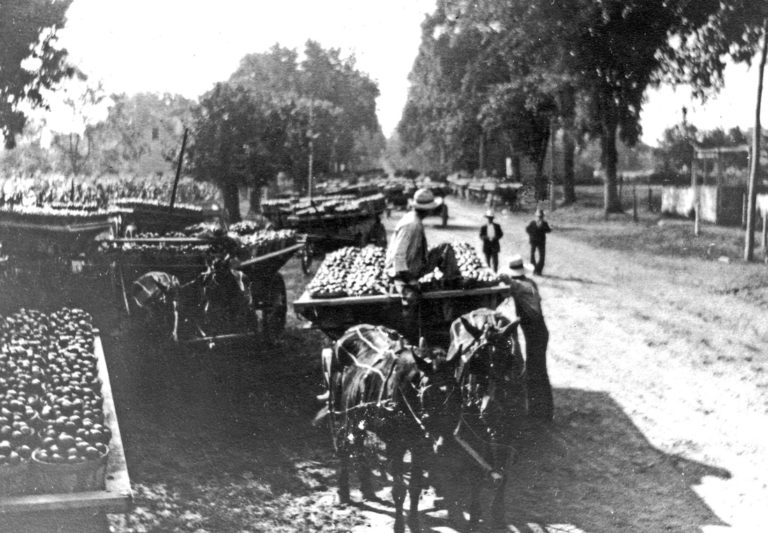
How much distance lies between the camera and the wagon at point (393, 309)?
8.60 metres

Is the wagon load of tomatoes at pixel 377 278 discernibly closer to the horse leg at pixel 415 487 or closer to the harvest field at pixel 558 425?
the harvest field at pixel 558 425

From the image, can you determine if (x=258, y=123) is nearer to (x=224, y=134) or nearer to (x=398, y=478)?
(x=224, y=134)

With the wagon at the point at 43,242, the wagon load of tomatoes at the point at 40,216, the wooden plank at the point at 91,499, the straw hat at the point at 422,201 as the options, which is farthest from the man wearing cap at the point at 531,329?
the wagon load of tomatoes at the point at 40,216

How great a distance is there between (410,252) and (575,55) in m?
9.76

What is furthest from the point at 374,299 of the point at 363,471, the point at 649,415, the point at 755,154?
the point at 755,154

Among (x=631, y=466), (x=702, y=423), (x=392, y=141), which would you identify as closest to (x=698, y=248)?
(x=702, y=423)

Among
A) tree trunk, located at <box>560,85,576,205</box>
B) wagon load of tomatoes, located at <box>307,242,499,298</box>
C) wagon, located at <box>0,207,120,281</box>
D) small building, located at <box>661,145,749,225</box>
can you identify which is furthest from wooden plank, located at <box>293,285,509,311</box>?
small building, located at <box>661,145,749,225</box>

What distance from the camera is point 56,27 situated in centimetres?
1423

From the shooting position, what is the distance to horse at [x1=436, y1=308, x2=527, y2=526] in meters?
6.14

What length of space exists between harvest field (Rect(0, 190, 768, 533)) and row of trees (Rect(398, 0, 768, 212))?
4.64m

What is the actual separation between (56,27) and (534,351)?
1038 cm

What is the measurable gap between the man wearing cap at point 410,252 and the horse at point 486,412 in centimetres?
200

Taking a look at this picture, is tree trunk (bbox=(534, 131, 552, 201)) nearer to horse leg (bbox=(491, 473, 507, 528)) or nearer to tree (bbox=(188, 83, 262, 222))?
tree (bbox=(188, 83, 262, 222))

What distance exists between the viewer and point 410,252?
828cm
